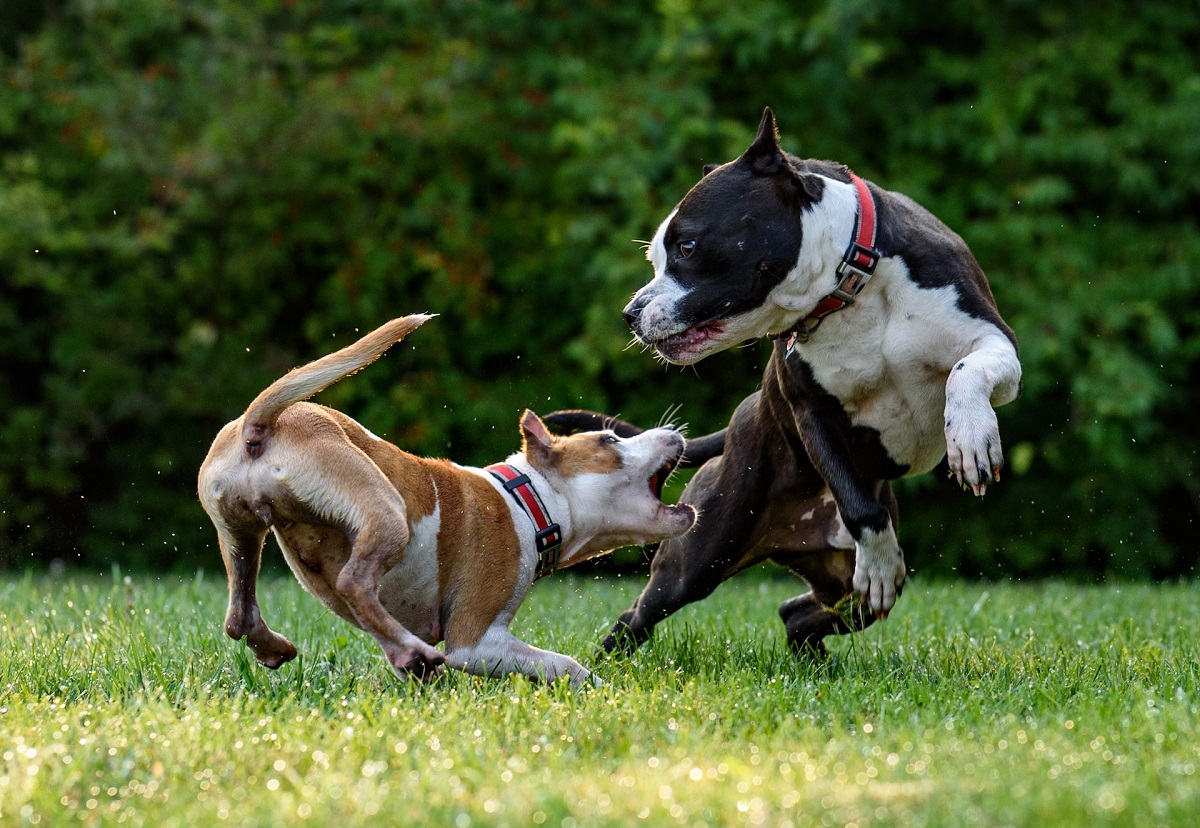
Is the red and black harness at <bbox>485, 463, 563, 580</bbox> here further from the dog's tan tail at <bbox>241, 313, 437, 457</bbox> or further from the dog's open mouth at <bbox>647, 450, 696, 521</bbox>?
the dog's tan tail at <bbox>241, 313, 437, 457</bbox>

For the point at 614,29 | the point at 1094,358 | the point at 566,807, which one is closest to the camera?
the point at 566,807

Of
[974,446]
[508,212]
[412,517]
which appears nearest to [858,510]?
[974,446]

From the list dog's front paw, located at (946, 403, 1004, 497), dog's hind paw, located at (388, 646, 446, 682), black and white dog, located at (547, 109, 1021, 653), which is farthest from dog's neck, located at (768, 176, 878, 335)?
dog's hind paw, located at (388, 646, 446, 682)

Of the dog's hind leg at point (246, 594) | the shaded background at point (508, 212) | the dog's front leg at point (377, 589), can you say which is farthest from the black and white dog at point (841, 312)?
the shaded background at point (508, 212)

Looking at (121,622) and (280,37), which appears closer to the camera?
(121,622)

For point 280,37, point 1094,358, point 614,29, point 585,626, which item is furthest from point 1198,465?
point 280,37

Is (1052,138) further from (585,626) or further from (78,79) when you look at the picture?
(78,79)

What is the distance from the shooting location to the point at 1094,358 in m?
10.5

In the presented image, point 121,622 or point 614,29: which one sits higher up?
point 614,29

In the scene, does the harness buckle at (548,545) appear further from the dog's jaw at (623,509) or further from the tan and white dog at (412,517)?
the dog's jaw at (623,509)

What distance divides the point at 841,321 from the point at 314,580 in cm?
179

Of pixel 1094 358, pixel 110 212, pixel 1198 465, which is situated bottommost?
pixel 1198 465

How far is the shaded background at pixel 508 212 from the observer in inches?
433

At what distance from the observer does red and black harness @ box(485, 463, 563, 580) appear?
4.68 m
